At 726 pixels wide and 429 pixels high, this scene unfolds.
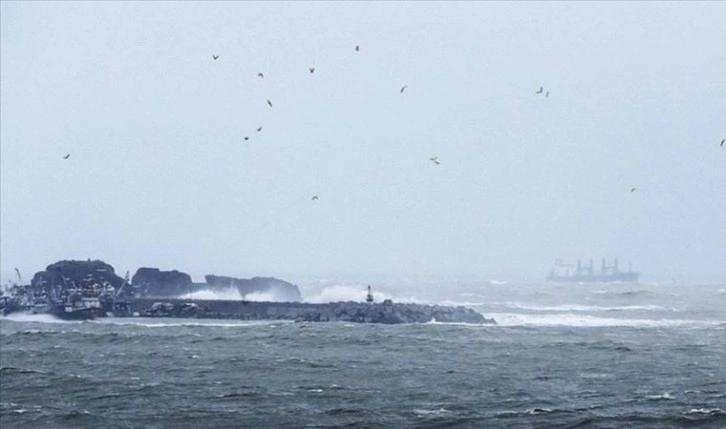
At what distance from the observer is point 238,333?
55094mm

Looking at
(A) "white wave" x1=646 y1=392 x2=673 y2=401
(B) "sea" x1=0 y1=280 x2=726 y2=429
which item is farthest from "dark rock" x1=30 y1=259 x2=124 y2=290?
(A) "white wave" x1=646 y1=392 x2=673 y2=401

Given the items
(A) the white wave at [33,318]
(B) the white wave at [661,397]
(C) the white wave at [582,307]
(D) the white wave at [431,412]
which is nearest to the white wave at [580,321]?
(C) the white wave at [582,307]

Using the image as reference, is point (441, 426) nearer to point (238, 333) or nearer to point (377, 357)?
point (377, 357)

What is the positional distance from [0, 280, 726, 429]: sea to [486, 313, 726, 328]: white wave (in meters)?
0.36

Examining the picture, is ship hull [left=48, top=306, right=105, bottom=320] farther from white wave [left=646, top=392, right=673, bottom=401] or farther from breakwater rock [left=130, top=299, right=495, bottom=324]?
white wave [left=646, top=392, right=673, bottom=401]

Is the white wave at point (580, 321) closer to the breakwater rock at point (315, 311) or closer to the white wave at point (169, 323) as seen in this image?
the breakwater rock at point (315, 311)

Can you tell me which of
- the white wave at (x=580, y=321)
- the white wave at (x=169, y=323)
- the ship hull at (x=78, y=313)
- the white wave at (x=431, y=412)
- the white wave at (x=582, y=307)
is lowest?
the white wave at (x=431, y=412)

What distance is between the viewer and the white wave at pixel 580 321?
5688 cm

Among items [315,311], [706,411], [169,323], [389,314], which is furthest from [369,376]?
[169,323]

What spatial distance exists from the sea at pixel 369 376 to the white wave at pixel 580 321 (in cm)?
36

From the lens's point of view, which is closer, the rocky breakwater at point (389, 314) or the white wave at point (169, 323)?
the rocky breakwater at point (389, 314)

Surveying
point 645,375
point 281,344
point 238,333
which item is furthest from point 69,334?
point 645,375

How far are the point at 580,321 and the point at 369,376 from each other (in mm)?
30995

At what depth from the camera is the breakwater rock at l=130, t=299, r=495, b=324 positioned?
6188cm
